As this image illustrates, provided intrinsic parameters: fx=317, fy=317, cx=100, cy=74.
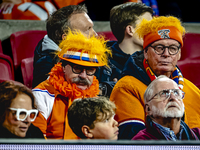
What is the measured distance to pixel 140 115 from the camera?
4.47 ft

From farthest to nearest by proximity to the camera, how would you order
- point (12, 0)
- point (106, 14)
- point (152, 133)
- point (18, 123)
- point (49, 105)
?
point (106, 14) < point (12, 0) < point (49, 105) < point (152, 133) < point (18, 123)

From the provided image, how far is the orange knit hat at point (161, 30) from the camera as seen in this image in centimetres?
145

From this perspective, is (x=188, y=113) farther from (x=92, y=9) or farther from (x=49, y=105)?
(x=92, y=9)

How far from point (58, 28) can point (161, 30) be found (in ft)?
1.94

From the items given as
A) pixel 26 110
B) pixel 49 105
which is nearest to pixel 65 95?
pixel 49 105

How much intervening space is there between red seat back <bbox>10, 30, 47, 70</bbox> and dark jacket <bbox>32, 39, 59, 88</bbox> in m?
0.36

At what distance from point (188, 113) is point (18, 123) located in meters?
0.80

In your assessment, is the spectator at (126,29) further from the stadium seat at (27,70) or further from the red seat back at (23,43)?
the red seat back at (23,43)

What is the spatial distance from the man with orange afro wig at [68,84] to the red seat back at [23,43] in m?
0.92

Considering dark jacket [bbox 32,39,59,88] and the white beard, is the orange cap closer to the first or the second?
the white beard

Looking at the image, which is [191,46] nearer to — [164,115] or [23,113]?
[164,115]

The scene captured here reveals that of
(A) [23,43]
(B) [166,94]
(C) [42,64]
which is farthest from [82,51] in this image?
(A) [23,43]

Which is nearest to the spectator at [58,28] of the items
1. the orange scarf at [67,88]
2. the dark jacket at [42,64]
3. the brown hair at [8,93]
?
the dark jacket at [42,64]

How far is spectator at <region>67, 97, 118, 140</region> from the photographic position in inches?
44.6
